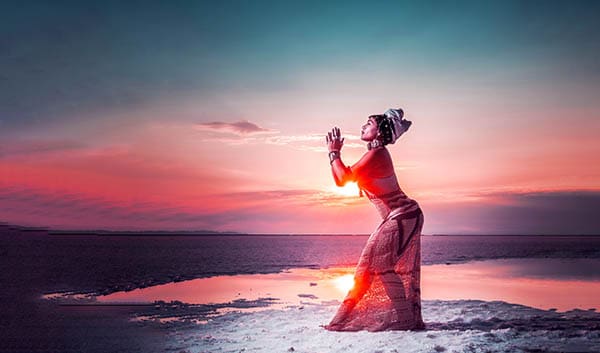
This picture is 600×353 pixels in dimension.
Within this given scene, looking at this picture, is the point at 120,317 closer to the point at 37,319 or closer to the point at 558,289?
the point at 37,319

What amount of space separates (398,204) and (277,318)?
3874 mm

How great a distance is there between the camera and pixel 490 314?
1030 cm

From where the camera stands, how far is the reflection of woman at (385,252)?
8102 mm

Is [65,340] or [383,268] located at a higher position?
[383,268]

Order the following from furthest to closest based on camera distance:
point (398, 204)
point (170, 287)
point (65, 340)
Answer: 1. point (170, 287)
2. point (65, 340)
3. point (398, 204)

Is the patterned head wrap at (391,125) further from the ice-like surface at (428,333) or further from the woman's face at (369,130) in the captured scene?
the ice-like surface at (428,333)

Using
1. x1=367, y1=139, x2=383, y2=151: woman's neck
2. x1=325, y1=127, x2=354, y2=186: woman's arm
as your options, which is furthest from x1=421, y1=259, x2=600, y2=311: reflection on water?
x1=325, y1=127, x2=354, y2=186: woman's arm

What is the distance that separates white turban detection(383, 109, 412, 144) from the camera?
8.21 metres

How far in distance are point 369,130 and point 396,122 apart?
16.8 inches

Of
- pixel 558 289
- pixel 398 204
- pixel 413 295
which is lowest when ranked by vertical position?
pixel 558 289

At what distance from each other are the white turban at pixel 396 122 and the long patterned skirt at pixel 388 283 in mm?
1235

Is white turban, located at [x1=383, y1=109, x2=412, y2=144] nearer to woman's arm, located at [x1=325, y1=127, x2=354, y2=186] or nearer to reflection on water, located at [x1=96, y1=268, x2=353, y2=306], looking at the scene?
woman's arm, located at [x1=325, y1=127, x2=354, y2=186]

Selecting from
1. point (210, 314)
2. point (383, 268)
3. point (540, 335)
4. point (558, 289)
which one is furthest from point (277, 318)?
point (558, 289)

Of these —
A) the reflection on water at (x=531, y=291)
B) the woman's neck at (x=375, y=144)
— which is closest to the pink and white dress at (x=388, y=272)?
the woman's neck at (x=375, y=144)
